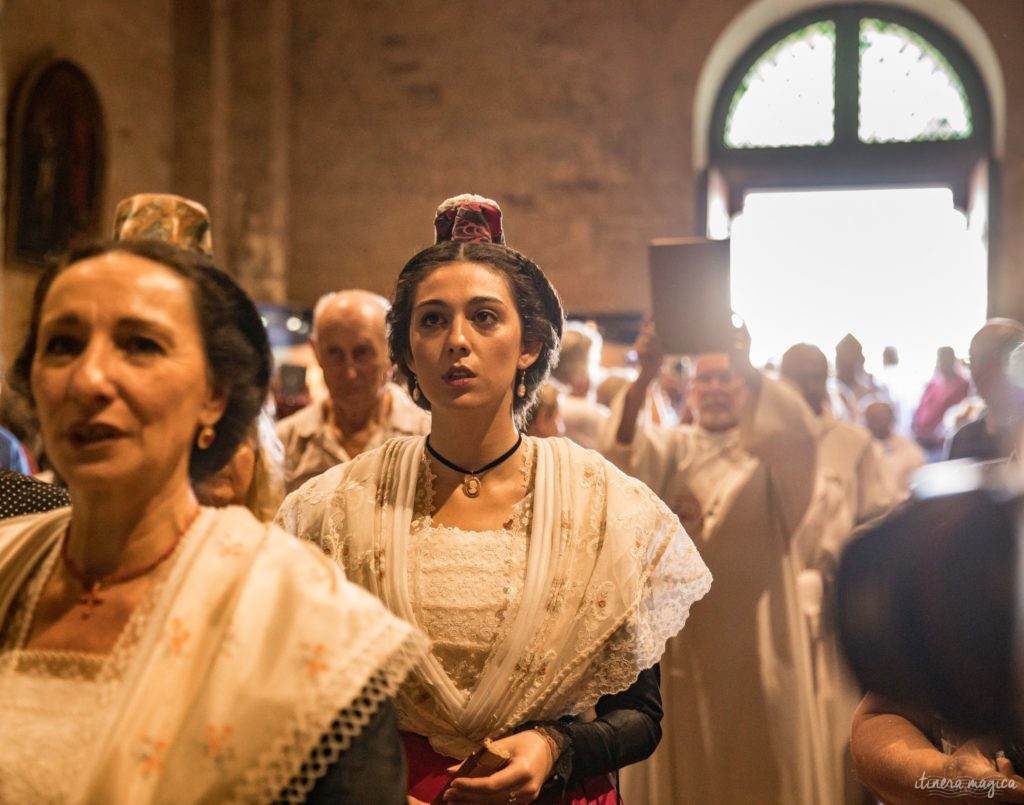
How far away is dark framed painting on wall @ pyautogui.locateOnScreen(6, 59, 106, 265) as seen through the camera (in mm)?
8930

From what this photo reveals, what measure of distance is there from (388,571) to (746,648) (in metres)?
2.26

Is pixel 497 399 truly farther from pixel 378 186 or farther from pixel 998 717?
pixel 378 186

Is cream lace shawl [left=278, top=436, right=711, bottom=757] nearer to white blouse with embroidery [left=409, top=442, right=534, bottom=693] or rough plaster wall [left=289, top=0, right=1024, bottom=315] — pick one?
white blouse with embroidery [left=409, top=442, right=534, bottom=693]

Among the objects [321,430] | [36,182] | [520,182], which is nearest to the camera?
[321,430]

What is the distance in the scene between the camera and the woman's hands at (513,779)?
1958 millimetres

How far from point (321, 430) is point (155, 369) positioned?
2.48 metres

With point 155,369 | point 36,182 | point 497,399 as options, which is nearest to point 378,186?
point 36,182

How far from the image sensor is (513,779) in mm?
1965

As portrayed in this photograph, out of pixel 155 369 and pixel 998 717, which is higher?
pixel 155 369

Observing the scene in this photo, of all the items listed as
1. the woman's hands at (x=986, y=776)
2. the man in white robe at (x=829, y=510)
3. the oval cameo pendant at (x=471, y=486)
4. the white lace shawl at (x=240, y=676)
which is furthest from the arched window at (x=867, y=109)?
the white lace shawl at (x=240, y=676)

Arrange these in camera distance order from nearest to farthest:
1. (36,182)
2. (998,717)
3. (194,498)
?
(998,717), (194,498), (36,182)

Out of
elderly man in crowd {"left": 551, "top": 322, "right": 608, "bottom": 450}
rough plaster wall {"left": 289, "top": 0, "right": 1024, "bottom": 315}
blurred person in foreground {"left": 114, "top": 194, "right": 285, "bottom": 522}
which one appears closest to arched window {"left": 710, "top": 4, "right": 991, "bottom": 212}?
rough plaster wall {"left": 289, "top": 0, "right": 1024, "bottom": 315}

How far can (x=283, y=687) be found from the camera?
137cm

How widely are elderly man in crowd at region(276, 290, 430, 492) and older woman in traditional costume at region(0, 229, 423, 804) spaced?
7.22ft
